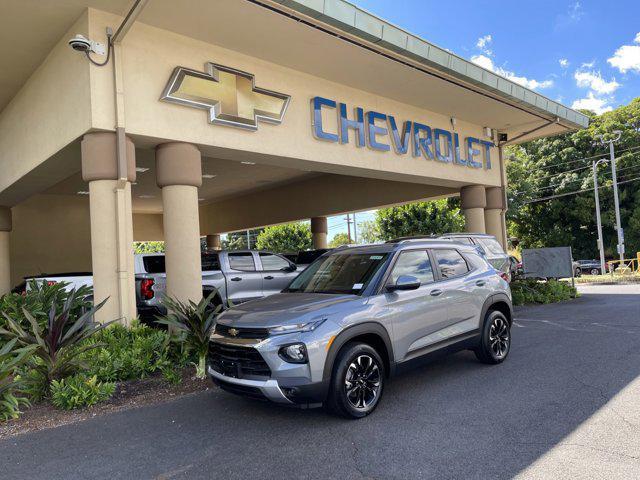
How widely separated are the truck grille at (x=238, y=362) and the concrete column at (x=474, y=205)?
11226 millimetres

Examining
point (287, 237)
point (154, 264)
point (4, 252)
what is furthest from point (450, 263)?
point (287, 237)

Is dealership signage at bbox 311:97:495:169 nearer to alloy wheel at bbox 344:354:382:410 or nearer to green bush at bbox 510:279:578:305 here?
green bush at bbox 510:279:578:305

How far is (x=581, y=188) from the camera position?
36.6 m

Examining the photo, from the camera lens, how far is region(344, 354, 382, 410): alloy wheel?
458cm

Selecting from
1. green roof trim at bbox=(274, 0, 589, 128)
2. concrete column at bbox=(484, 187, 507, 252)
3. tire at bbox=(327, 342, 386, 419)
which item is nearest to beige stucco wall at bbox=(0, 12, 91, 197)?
green roof trim at bbox=(274, 0, 589, 128)

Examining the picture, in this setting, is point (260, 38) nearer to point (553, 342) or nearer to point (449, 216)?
point (553, 342)

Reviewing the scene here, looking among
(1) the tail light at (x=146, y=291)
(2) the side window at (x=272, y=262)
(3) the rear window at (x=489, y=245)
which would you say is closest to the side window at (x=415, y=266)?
(2) the side window at (x=272, y=262)

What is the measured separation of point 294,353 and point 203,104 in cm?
533

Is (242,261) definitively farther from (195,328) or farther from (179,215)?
(195,328)

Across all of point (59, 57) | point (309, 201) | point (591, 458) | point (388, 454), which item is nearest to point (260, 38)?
point (59, 57)

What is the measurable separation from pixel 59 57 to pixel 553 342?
31.6 ft

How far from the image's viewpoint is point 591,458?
3676 millimetres

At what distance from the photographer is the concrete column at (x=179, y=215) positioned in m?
7.96

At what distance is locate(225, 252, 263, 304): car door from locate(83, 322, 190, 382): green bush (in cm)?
319
